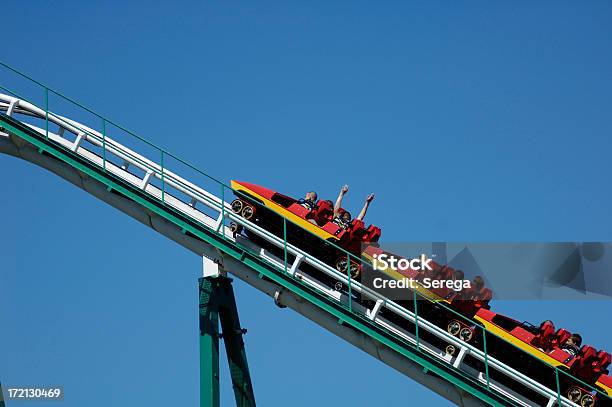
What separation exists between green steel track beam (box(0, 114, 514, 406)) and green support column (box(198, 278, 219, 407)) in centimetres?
100

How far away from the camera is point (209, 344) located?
21.9m

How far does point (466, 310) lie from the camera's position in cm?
2139

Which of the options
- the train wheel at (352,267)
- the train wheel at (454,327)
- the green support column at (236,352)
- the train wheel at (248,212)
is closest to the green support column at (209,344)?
the green support column at (236,352)

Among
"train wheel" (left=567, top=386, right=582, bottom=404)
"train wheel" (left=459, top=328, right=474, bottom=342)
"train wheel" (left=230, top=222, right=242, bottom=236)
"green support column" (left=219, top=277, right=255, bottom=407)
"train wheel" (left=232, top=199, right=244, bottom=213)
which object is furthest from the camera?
"green support column" (left=219, top=277, right=255, bottom=407)

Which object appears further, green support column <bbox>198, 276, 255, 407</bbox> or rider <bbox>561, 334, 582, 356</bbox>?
green support column <bbox>198, 276, 255, 407</bbox>

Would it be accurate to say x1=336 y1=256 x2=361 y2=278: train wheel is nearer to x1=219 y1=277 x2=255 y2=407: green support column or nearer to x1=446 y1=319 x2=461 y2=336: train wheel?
x1=446 y1=319 x2=461 y2=336: train wheel

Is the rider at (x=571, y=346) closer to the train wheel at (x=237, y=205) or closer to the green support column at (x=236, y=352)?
the green support column at (x=236, y=352)

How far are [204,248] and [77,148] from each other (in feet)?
9.75

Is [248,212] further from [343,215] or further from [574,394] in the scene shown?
[574,394]

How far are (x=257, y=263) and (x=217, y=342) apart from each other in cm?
173

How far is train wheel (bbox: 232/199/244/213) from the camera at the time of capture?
22337 millimetres

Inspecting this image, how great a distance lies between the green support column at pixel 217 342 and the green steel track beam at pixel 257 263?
95cm

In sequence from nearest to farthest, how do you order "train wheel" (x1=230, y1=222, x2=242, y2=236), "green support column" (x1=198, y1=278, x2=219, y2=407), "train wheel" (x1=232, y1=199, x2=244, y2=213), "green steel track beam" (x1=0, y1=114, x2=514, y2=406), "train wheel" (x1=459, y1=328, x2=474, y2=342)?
"green steel track beam" (x1=0, y1=114, x2=514, y2=406) → "train wheel" (x1=459, y1=328, x2=474, y2=342) → "green support column" (x1=198, y1=278, x2=219, y2=407) → "train wheel" (x1=230, y1=222, x2=242, y2=236) → "train wheel" (x1=232, y1=199, x2=244, y2=213)

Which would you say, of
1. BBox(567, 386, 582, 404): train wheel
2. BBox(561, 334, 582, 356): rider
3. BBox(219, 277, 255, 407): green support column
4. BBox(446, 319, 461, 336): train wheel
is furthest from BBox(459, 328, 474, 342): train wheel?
BBox(219, 277, 255, 407): green support column
